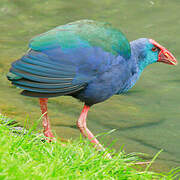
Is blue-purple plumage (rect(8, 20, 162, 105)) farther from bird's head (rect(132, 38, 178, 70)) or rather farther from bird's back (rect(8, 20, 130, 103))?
bird's head (rect(132, 38, 178, 70))

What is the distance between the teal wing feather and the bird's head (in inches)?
16.9

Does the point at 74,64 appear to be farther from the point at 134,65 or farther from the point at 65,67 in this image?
the point at 134,65

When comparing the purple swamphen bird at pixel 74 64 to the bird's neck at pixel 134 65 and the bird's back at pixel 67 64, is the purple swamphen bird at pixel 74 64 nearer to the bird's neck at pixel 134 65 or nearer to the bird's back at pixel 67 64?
the bird's back at pixel 67 64

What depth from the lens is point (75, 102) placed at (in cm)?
621

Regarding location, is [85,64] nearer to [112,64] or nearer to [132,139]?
[112,64]

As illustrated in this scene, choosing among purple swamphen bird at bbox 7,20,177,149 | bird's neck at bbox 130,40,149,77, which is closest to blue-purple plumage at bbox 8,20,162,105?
purple swamphen bird at bbox 7,20,177,149

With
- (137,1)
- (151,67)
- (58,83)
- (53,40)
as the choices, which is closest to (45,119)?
(58,83)

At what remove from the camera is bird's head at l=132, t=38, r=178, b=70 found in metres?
4.74

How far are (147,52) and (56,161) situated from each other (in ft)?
6.98

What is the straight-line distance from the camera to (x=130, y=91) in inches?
270

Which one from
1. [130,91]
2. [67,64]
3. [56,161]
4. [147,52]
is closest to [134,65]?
[147,52]

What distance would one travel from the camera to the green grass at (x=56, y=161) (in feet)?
9.62

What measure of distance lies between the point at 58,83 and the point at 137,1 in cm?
660

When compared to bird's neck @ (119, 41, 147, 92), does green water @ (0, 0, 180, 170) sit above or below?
below
